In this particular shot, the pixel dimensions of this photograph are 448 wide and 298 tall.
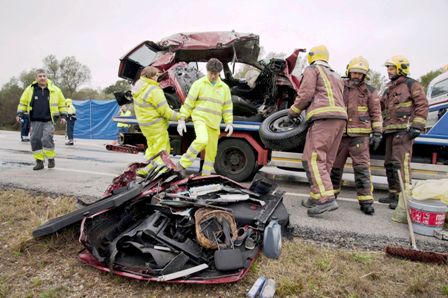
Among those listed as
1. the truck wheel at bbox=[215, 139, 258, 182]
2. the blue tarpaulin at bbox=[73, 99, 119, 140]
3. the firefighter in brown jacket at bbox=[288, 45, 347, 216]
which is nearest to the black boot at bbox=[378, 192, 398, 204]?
the firefighter in brown jacket at bbox=[288, 45, 347, 216]

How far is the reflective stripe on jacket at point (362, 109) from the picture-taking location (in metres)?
3.83

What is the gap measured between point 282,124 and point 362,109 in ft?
3.59

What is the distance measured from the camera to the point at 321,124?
3.48m

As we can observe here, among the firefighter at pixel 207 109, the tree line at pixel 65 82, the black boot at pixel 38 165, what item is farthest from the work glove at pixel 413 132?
the tree line at pixel 65 82

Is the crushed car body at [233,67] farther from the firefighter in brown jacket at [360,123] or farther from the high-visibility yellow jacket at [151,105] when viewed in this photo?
the firefighter in brown jacket at [360,123]

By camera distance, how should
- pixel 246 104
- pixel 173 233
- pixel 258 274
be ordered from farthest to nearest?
1. pixel 246 104
2. pixel 173 233
3. pixel 258 274

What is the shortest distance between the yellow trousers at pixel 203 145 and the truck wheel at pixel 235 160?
69 cm

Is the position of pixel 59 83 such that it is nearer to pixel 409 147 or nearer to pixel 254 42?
pixel 254 42

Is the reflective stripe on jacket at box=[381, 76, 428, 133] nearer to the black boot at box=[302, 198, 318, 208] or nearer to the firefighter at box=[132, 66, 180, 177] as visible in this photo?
the black boot at box=[302, 198, 318, 208]

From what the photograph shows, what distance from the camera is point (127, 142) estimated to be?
5602 millimetres

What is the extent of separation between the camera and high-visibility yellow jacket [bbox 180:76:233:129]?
4.34m

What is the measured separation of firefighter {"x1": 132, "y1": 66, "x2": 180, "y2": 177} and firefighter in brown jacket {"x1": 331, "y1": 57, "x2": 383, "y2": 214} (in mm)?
2253

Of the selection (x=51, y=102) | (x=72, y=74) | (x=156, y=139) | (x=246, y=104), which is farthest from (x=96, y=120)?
(x=72, y=74)

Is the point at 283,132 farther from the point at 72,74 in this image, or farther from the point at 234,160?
the point at 72,74
